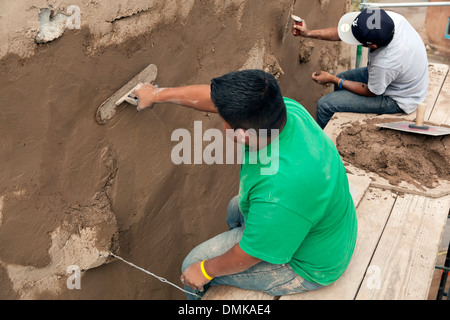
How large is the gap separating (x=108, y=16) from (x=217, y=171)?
5.01 ft

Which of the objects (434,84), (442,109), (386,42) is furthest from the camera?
(434,84)

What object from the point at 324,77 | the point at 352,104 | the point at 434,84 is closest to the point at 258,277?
the point at 352,104

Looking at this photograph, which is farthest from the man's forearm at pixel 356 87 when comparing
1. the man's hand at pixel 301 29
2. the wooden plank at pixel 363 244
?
the wooden plank at pixel 363 244

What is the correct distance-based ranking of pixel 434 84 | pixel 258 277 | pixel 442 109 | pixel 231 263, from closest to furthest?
pixel 231 263
pixel 258 277
pixel 442 109
pixel 434 84

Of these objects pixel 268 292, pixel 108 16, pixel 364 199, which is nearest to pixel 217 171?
pixel 364 199

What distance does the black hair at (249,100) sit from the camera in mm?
1850

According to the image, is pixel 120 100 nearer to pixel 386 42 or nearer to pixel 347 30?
pixel 386 42

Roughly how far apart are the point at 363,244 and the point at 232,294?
75 centimetres

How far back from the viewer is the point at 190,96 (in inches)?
97.7

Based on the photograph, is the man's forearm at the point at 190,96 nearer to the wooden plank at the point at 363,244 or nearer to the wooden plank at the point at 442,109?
the wooden plank at the point at 363,244

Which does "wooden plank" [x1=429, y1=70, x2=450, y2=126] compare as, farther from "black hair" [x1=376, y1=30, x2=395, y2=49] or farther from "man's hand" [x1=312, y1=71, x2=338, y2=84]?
"man's hand" [x1=312, y1=71, x2=338, y2=84]

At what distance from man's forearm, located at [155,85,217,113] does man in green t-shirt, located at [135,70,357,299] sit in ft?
1.36

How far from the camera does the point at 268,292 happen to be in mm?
2391
